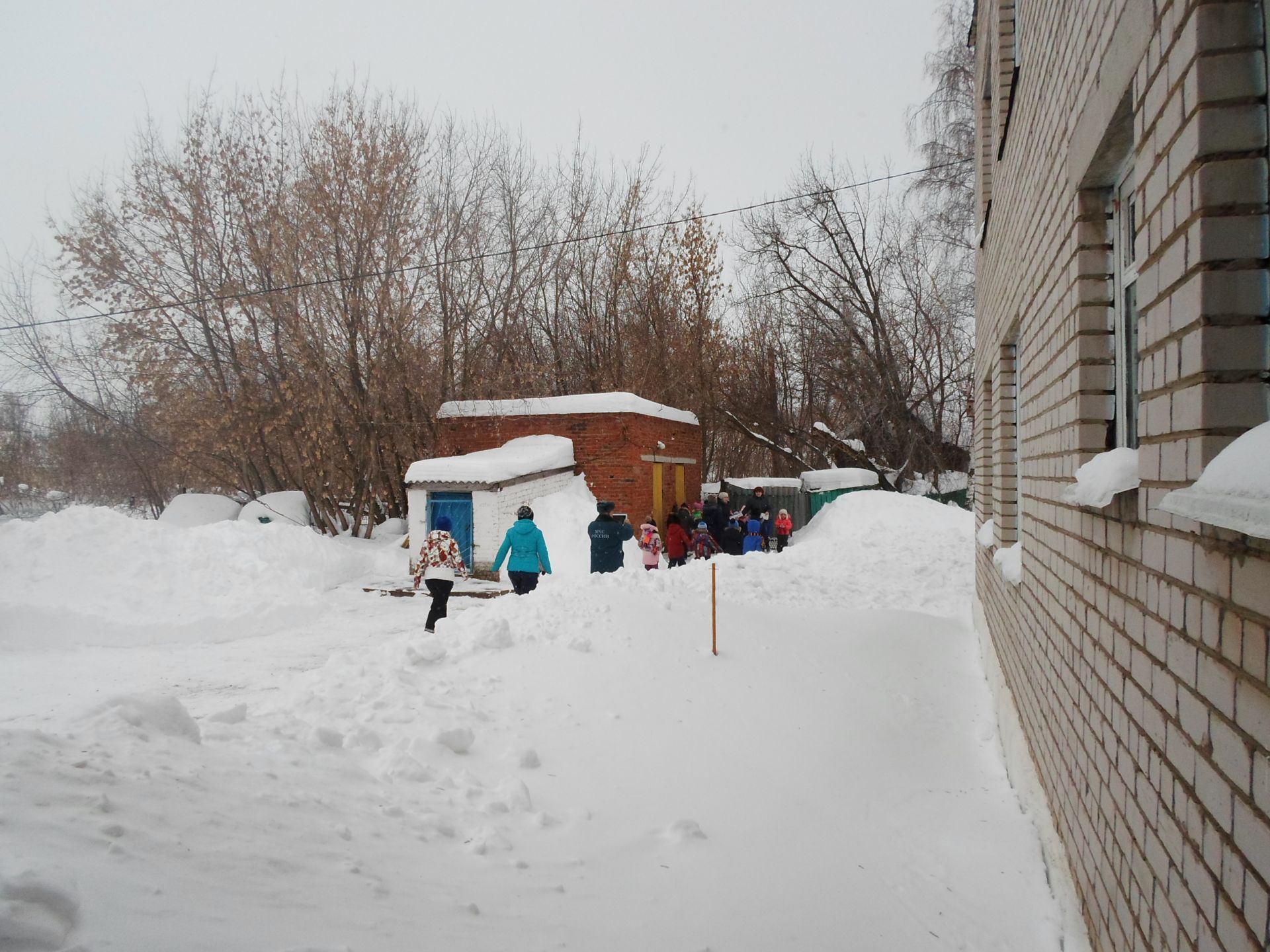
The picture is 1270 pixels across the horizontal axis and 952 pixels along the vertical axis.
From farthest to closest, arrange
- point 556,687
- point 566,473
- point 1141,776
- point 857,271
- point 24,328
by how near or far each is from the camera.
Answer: point 857,271
point 24,328
point 566,473
point 556,687
point 1141,776

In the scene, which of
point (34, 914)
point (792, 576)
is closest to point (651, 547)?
point (792, 576)

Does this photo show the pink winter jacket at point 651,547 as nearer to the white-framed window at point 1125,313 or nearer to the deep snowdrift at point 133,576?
the deep snowdrift at point 133,576

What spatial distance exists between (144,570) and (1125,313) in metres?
14.3

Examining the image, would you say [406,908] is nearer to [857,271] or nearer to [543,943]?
[543,943]

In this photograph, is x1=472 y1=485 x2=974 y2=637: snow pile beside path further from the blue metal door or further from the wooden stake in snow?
the blue metal door

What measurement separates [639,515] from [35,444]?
33.6m

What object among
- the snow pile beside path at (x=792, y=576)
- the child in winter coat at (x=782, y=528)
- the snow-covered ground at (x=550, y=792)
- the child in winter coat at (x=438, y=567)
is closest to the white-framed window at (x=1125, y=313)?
the snow-covered ground at (x=550, y=792)

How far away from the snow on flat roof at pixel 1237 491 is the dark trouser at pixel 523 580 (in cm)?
889

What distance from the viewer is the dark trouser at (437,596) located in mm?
9992

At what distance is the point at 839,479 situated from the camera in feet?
72.2

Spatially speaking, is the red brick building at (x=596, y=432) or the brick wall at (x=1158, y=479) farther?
the red brick building at (x=596, y=432)

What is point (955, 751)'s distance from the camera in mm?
5734

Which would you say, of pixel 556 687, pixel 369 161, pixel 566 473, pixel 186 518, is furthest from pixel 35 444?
pixel 556 687

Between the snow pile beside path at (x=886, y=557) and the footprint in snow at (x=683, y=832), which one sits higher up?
the snow pile beside path at (x=886, y=557)
